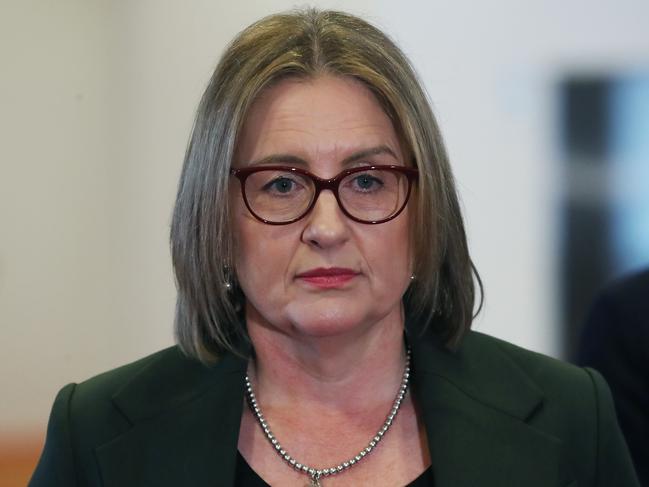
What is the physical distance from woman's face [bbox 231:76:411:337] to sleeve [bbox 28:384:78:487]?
0.38 m

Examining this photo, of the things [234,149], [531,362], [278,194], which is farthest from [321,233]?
[531,362]

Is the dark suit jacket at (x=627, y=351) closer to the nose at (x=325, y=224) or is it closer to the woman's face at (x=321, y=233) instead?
the woman's face at (x=321, y=233)

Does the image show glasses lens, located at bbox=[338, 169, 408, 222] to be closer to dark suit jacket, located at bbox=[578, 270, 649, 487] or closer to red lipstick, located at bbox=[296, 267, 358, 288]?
red lipstick, located at bbox=[296, 267, 358, 288]

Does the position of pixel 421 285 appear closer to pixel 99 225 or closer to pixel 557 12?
pixel 99 225

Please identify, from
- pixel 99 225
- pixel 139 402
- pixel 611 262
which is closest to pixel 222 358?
pixel 139 402

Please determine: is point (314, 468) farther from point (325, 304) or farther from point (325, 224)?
point (325, 224)

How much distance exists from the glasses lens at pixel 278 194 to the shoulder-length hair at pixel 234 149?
5 cm

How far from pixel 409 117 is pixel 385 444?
542 mm

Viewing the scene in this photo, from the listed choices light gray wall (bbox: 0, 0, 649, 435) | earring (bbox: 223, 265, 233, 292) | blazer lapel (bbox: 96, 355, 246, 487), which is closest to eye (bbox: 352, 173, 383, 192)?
earring (bbox: 223, 265, 233, 292)

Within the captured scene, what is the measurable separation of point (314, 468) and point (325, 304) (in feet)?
0.93

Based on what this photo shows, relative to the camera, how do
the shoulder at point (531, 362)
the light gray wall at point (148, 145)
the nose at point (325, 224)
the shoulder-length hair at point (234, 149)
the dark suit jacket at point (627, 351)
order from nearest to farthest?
the nose at point (325, 224) → the shoulder-length hair at point (234, 149) → the shoulder at point (531, 362) → the dark suit jacket at point (627, 351) → the light gray wall at point (148, 145)

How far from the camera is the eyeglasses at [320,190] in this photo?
5.64 feet

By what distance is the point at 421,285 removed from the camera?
6.26ft

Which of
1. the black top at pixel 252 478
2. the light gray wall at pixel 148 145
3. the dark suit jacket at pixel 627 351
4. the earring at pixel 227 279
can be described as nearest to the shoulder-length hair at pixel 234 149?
the earring at pixel 227 279
